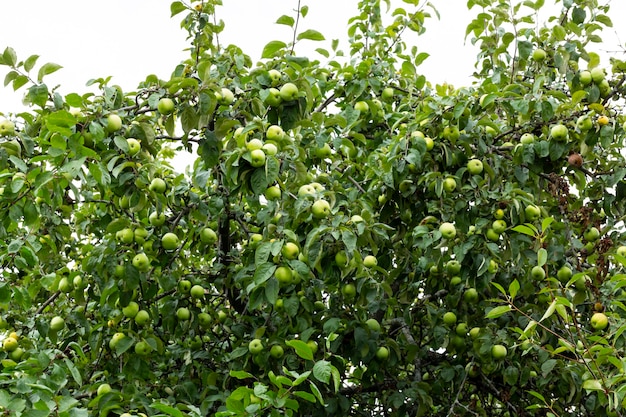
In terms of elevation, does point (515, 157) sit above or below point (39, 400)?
above

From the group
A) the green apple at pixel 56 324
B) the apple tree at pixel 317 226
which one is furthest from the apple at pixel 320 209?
the green apple at pixel 56 324

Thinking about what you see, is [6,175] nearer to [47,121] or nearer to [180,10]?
[47,121]

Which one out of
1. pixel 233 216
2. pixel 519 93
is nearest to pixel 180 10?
pixel 233 216

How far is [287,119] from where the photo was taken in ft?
11.1

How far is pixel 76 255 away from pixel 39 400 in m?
2.47

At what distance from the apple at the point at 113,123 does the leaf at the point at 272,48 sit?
842 mm

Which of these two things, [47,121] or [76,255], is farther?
[76,255]

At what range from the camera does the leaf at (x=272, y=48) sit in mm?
3418

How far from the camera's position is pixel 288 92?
3.28 metres

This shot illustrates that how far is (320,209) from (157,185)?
2.58ft

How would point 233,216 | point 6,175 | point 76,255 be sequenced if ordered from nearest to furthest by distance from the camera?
point 6,175
point 233,216
point 76,255

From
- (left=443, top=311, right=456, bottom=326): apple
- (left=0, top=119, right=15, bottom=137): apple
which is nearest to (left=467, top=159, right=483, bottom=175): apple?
(left=443, top=311, right=456, bottom=326): apple

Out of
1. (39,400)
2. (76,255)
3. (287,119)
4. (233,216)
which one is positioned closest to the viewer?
(39,400)

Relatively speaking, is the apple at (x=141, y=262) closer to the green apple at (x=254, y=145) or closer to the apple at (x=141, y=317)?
the apple at (x=141, y=317)
